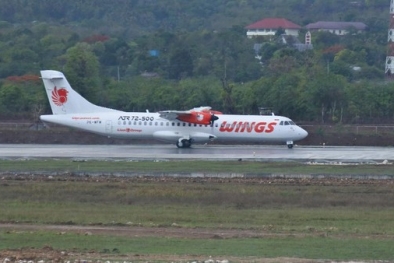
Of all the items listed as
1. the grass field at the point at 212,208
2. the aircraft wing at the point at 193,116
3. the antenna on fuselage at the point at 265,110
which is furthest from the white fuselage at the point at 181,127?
the antenna on fuselage at the point at 265,110

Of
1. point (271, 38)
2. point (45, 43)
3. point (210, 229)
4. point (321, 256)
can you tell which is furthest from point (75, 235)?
point (271, 38)

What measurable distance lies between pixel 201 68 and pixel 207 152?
53179 mm

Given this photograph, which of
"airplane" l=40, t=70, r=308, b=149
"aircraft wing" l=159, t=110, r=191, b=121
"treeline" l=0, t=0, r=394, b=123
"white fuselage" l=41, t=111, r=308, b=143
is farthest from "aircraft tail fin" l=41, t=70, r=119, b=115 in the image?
"treeline" l=0, t=0, r=394, b=123

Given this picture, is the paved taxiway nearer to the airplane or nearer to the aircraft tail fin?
the airplane

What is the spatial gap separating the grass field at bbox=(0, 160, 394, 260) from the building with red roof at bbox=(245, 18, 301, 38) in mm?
94525

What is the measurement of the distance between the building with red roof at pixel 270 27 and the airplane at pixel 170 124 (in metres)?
81.9

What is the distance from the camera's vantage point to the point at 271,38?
134000 millimetres

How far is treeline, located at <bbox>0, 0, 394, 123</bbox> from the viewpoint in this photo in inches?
2783

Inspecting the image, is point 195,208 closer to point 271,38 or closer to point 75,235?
point 75,235

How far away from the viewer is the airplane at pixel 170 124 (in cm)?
5506

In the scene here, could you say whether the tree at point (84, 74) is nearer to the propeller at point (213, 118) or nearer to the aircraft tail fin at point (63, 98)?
the aircraft tail fin at point (63, 98)

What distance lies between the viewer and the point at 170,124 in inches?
2202

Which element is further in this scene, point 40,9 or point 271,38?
point 40,9

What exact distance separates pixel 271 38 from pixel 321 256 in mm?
112955
